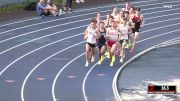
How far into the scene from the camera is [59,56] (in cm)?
2305

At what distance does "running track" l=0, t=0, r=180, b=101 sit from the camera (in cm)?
1881

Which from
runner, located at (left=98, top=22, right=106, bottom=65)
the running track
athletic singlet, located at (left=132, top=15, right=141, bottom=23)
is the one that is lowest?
the running track

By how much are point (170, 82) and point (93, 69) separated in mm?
2934

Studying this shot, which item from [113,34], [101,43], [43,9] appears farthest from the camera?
[43,9]

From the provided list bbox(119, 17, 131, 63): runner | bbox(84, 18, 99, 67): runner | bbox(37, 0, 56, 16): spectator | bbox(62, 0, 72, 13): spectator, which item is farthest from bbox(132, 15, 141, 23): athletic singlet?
bbox(62, 0, 72, 13): spectator

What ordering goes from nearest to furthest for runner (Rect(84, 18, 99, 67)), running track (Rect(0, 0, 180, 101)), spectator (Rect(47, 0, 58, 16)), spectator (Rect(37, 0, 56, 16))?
1. running track (Rect(0, 0, 180, 101))
2. runner (Rect(84, 18, 99, 67))
3. spectator (Rect(37, 0, 56, 16))
4. spectator (Rect(47, 0, 58, 16))

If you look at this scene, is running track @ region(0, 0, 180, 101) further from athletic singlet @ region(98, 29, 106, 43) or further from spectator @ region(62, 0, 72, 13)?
athletic singlet @ region(98, 29, 106, 43)

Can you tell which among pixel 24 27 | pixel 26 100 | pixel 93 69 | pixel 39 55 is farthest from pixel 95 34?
pixel 24 27

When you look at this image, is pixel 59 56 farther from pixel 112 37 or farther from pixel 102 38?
pixel 112 37

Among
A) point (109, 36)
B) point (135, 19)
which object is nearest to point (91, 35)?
point (109, 36)

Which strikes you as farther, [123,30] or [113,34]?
[123,30]

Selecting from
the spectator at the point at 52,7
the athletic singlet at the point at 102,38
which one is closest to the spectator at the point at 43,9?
the spectator at the point at 52,7

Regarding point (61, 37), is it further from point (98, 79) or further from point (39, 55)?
point (98, 79)

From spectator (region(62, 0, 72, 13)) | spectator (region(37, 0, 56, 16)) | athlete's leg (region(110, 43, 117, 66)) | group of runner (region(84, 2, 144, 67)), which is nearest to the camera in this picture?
group of runner (region(84, 2, 144, 67))
